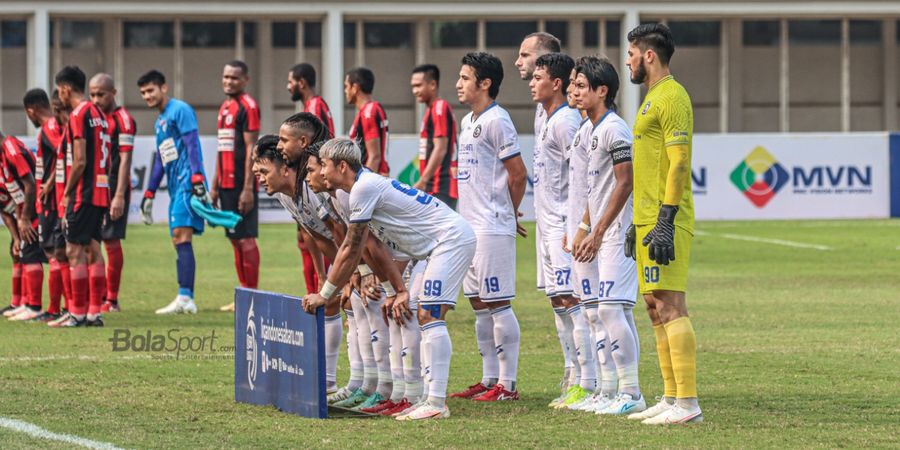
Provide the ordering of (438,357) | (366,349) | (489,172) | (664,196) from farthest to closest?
(489,172) < (366,349) < (438,357) < (664,196)

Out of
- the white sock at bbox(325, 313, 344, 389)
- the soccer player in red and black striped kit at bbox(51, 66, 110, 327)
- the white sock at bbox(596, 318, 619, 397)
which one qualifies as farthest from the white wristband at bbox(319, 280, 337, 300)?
the soccer player in red and black striped kit at bbox(51, 66, 110, 327)

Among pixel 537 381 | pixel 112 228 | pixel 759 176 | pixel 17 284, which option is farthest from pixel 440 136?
pixel 759 176

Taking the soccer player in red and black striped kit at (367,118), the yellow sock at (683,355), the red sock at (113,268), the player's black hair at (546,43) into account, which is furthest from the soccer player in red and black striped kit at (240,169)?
the yellow sock at (683,355)

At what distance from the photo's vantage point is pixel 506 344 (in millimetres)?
9484

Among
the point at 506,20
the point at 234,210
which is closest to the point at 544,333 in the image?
the point at 234,210

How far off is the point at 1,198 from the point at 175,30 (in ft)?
90.2

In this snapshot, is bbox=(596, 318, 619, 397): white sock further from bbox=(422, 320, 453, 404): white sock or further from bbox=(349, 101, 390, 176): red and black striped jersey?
bbox=(349, 101, 390, 176): red and black striped jersey

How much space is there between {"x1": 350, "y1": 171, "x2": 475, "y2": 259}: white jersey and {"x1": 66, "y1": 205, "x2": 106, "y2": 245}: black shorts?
Answer: 5393 mm

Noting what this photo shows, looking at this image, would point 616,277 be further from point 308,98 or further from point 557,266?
point 308,98

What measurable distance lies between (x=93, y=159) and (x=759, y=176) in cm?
1706

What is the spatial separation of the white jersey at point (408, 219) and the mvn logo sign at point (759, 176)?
65.0ft

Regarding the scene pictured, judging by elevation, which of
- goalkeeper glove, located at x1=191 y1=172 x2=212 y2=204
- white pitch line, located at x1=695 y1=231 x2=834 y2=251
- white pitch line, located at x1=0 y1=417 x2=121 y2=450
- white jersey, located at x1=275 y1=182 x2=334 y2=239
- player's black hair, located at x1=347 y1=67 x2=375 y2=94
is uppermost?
player's black hair, located at x1=347 y1=67 x2=375 y2=94

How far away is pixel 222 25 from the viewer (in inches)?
1644

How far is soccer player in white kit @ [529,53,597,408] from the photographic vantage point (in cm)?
943
